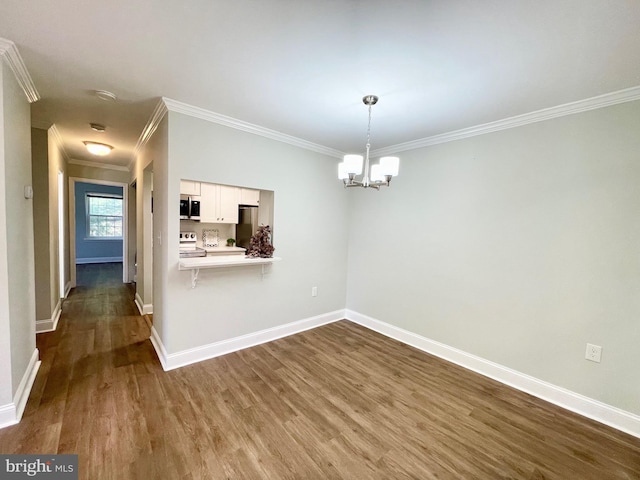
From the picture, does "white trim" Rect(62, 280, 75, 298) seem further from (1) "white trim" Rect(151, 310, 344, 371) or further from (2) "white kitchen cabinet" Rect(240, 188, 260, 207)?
(2) "white kitchen cabinet" Rect(240, 188, 260, 207)

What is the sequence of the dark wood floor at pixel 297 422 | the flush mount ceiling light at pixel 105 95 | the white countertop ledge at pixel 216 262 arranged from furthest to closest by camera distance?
the white countertop ledge at pixel 216 262
the flush mount ceiling light at pixel 105 95
the dark wood floor at pixel 297 422

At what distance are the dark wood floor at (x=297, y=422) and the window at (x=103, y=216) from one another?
7.15 metres

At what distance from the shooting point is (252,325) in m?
3.22

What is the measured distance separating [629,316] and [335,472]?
8.12ft

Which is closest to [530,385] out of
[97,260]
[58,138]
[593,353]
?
[593,353]

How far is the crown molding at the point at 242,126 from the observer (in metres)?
2.51

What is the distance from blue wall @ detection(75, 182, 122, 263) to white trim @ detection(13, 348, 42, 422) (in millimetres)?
7516

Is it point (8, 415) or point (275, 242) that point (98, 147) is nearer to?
point (275, 242)

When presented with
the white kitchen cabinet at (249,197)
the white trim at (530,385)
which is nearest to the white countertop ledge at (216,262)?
the white kitchen cabinet at (249,197)

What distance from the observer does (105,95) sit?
2367 mm

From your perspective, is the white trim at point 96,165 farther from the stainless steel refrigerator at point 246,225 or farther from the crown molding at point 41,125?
the stainless steel refrigerator at point 246,225

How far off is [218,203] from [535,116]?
12.8ft

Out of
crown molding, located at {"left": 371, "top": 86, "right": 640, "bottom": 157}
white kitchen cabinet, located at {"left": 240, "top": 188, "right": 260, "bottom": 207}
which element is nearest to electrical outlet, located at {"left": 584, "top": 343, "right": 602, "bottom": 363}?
crown molding, located at {"left": 371, "top": 86, "right": 640, "bottom": 157}

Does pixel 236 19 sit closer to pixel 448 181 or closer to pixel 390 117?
pixel 390 117
